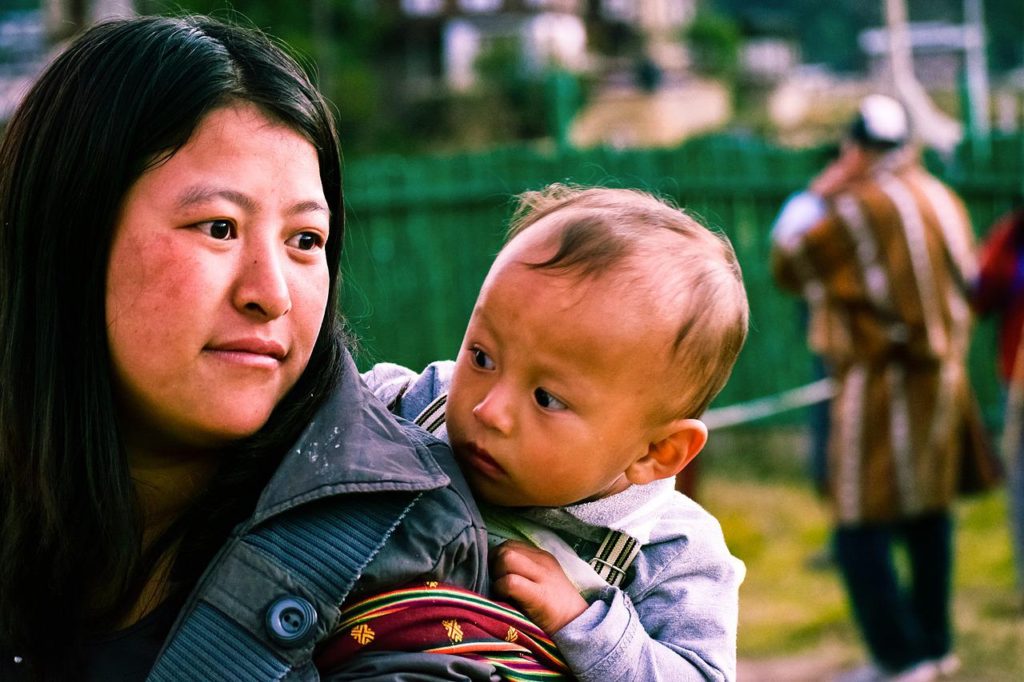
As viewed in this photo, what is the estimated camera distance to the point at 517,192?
28.3ft

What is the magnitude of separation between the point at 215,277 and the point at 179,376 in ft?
0.41

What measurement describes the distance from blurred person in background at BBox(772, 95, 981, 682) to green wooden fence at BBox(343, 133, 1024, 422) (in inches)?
110

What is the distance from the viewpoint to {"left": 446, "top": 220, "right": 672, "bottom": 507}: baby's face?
1.66m

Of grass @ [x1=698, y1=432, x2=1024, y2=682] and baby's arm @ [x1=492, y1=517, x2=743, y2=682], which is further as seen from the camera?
grass @ [x1=698, y1=432, x2=1024, y2=682]

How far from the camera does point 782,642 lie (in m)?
6.06

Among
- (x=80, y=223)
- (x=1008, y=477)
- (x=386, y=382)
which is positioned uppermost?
(x=80, y=223)

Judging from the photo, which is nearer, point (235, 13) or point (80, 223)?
point (80, 223)

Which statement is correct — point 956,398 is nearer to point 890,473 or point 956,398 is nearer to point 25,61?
point 890,473

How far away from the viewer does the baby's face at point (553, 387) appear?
65.4 inches

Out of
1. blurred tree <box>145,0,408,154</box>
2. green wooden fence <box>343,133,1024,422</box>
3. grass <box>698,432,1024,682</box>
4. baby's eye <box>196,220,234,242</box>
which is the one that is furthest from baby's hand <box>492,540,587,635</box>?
blurred tree <box>145,0,408,154</box>

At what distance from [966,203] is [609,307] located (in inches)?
342

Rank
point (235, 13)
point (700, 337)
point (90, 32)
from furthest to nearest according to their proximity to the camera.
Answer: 1. point (235, 13)
2. point (700, 337)
3. point (90, 32)

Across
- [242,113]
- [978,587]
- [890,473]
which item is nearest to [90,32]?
[242,113]

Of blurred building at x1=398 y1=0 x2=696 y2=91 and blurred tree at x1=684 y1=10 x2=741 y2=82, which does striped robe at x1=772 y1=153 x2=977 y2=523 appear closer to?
blurred building at x1=398 y1=0 x2=696 y2=91
